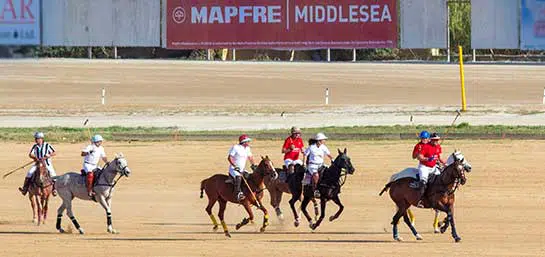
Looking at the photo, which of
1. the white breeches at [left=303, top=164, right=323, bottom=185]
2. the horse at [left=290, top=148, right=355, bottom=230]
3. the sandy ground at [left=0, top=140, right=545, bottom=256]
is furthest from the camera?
the white breeches at [left=303, top=164, right=323, bottom=185]

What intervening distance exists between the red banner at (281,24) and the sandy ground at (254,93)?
59.3 inches

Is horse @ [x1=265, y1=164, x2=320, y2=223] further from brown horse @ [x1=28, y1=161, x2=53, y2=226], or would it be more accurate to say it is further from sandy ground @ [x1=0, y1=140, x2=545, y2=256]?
brown horse @ [x1=28, y1=161, x2=53, y2=226]

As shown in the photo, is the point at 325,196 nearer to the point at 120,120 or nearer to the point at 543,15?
the point at 120,120

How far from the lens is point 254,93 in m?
55.8

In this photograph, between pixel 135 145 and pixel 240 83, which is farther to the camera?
pixel 240 83

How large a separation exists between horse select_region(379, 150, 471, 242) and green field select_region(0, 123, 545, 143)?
52.9 ft

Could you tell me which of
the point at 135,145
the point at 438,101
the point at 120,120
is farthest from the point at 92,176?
the point at 438,101

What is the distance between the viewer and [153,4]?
58.0 meters

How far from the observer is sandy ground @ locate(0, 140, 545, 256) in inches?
915

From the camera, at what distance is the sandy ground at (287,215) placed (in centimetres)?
2325

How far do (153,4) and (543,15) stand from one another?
16.7m

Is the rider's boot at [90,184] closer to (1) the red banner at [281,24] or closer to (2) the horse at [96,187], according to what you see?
(2) the horse at [96,187]

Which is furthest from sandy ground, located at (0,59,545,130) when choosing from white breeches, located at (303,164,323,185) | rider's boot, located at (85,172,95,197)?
A: rider's boot, located at (85,172,95,197)

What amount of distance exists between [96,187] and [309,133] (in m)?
17.3
